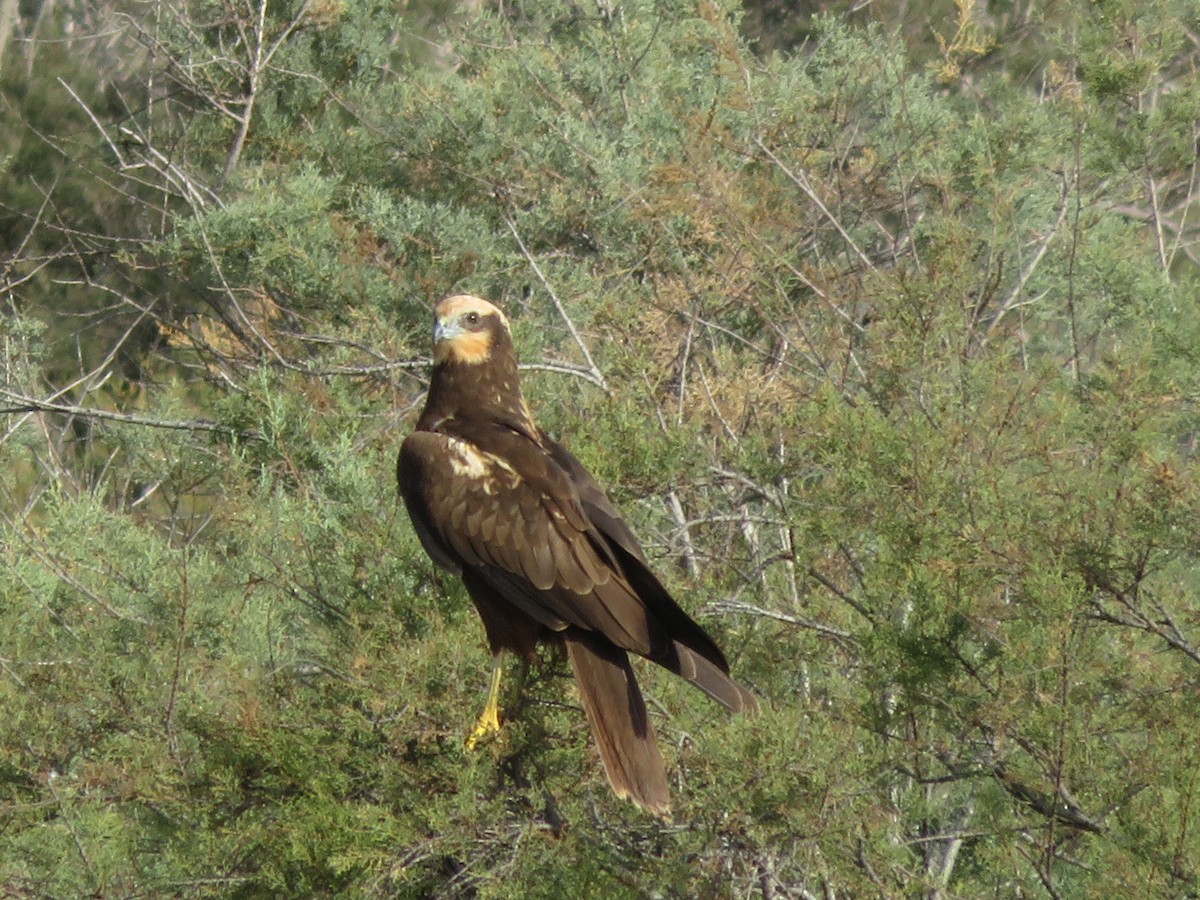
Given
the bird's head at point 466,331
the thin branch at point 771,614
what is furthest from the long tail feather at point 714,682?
the bird's head at point 466,331

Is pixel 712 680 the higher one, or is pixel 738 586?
pixel 712 680

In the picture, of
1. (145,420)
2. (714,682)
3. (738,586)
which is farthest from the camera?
(145,420)

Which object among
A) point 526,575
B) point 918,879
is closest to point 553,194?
point 526,575

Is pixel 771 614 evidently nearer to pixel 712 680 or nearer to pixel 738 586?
pixel 712 680

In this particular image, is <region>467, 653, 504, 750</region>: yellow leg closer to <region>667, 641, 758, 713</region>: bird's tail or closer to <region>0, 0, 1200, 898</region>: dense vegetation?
<region>0, 0, 1200, 898</region>: dense vegetation

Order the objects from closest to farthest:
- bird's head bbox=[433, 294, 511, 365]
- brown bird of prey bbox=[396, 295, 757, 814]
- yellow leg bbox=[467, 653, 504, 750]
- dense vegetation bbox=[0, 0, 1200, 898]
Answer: dense vegetation bbox=[0, 0, 1200, 898] < yellow leg bbox=[467, 653, 504, 750] < brown bird of prey bbox=[396, 295, 757, 814] < bird's head bbox=[433, 294, 511, 365]

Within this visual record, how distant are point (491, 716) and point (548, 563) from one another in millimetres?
578

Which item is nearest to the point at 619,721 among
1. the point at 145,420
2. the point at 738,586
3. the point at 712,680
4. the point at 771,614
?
the point at 712,680

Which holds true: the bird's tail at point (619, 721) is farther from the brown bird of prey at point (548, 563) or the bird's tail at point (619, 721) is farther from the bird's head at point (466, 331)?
the bird's head at point (466, 331)

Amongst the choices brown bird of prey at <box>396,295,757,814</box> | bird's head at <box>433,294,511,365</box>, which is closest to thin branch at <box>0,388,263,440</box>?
bird's head at <box>433,294,511,365</box>

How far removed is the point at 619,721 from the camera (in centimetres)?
407

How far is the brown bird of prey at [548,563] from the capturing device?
13.3ft

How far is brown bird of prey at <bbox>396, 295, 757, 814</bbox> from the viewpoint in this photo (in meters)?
4.06

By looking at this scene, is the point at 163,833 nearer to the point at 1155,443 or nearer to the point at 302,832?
the point at 302,832
